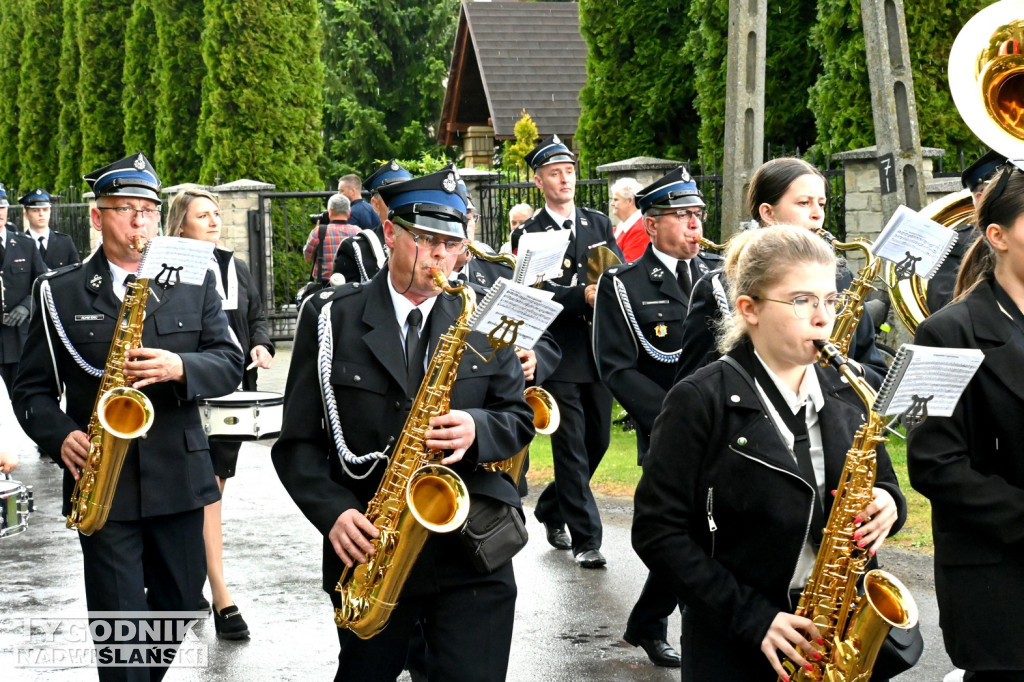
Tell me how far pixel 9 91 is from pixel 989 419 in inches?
1534

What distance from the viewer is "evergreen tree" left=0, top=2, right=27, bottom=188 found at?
38.1 meters

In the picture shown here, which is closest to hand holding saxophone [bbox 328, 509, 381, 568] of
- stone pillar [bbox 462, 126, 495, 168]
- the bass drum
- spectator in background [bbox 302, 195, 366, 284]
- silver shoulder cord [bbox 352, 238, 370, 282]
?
the bass drum

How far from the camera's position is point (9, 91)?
3891 centimetres

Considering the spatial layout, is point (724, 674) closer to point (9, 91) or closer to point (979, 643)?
point (979, 643)

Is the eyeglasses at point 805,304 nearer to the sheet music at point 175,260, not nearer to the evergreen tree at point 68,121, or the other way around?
the sheet music at point 175,260

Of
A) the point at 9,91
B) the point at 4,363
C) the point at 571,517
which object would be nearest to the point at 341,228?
the point at 4,363

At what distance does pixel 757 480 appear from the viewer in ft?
11.0

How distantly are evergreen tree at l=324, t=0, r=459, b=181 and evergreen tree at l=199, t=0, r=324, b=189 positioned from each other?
20.4m

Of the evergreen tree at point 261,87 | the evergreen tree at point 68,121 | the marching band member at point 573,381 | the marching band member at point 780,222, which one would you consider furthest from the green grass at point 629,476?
the evergreen tree at point 68,121

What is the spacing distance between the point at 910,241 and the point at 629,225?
5.74 metres

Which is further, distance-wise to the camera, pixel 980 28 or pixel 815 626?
pixel 980 28

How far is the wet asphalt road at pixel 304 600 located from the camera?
6250 mm

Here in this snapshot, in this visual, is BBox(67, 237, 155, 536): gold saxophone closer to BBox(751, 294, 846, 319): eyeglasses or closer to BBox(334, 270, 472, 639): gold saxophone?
BBox(334, 270, 472, 639): gold saxophone

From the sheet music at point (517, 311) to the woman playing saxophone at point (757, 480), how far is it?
58cm
